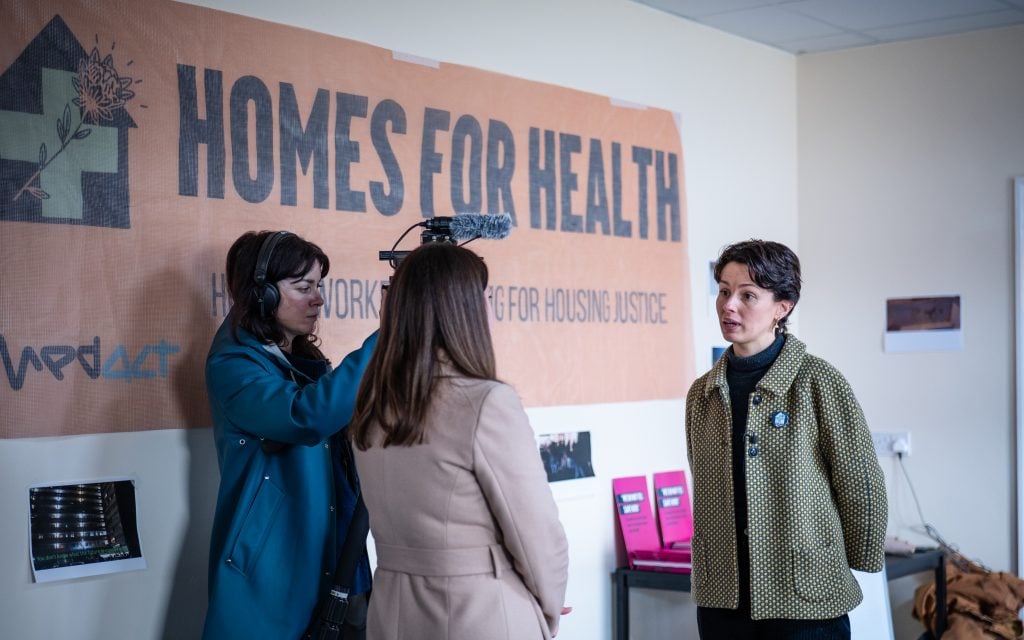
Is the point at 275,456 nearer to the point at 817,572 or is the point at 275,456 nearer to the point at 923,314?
the point at 817,572

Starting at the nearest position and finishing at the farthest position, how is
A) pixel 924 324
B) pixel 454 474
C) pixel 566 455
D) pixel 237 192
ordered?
pixel 454 474 → pixel 237 192 → pixel 566 455 → pixel 924 324

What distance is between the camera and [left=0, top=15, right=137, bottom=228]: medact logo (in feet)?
7.75

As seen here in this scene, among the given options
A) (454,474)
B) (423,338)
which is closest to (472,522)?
(454,474)

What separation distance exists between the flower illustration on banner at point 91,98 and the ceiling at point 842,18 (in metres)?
2.12

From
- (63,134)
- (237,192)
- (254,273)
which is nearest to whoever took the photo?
(254,273)

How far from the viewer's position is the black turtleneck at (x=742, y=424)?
2.33 meters

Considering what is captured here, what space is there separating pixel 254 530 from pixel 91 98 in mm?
1111

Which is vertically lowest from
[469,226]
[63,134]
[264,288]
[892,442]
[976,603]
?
[976,603]

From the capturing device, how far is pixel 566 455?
11.8ft

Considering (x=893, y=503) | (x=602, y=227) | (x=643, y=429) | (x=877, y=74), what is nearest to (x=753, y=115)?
(x=877, y=74)

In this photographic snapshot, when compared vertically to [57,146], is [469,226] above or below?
below

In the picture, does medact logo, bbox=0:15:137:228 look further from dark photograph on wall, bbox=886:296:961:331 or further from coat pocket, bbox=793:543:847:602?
dark photograph on wall, bbox=886:296:961:331

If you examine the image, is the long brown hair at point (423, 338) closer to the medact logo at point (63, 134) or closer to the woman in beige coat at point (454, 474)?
the woman in beige coat at point (454, 474)

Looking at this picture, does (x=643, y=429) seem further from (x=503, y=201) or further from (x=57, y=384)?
(x=57, y=384)
